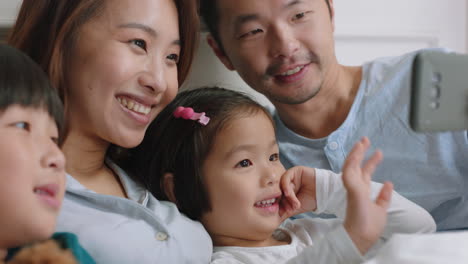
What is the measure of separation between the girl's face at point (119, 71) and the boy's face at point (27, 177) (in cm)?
24

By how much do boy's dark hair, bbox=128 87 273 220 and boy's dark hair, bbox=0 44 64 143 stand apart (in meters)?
0.40

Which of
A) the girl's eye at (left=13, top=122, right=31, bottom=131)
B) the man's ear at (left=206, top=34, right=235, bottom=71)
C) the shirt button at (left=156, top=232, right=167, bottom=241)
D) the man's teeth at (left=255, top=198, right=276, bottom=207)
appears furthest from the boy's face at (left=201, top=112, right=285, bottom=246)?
the girl's eye at (left=13, top=122, right=31, bottom=131)

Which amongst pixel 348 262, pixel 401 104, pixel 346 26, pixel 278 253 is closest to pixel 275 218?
pixel 278 253

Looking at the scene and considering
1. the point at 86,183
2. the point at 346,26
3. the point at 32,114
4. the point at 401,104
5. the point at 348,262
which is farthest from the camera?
the point at 346,26

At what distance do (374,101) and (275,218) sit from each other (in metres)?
0.46

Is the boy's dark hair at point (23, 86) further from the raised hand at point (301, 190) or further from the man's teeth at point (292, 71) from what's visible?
the man's teeth at point (292, 71)

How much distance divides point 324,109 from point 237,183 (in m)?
0.47

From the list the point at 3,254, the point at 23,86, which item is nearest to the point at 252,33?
the point at 23,86

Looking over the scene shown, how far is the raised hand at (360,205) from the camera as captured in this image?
0.83 m

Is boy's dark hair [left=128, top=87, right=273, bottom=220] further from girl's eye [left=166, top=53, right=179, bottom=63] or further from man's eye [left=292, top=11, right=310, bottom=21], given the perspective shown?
man's eye [left=292, top=11, right=310, bottom=21]

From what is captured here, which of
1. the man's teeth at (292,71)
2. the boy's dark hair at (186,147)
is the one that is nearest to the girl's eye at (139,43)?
the boy's dark hair at (186,147)

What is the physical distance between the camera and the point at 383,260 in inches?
28.8

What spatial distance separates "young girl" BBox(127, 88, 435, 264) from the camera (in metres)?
1.06

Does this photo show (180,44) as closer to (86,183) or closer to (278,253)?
(86,183)
